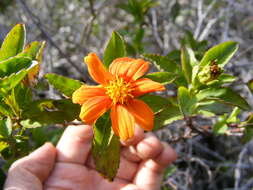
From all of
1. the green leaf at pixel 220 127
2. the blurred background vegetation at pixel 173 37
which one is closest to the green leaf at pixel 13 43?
the blurred background vegetation at pixel 173 37

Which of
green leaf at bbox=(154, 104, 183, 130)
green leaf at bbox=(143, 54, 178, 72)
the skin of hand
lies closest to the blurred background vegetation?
the skin of hand

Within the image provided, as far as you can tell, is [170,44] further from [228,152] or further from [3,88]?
[3,88]

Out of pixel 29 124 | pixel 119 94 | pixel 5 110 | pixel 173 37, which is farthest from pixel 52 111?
pixel 173 37

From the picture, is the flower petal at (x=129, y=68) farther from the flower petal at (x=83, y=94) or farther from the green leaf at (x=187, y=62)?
the green leaf at (x=187, y=62)

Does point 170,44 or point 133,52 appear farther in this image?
point 170,44

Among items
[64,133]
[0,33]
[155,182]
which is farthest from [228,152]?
[0,33]

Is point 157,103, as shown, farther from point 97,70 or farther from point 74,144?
point 74,144
